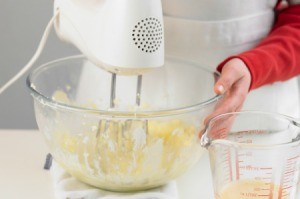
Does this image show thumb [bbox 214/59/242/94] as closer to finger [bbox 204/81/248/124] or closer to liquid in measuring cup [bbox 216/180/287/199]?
finger [bbox 204/81/248/124]

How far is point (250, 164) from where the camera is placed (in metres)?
0.65

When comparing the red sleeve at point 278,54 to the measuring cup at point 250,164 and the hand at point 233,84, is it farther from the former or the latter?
the measuring cup at point 250,164

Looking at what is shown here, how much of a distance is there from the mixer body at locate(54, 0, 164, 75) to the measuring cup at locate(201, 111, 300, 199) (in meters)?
0.11

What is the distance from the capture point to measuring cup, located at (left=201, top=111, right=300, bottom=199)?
62 centimetres

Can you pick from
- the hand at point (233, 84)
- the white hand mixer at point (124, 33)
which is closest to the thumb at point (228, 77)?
the hand at point (233, 84)

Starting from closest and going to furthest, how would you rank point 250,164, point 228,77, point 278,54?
1. point 250,164
2. point 228,77
3. point 278,54

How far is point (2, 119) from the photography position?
1538mm

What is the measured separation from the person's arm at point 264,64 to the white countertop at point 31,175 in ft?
0.36

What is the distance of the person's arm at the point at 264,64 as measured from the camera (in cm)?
81

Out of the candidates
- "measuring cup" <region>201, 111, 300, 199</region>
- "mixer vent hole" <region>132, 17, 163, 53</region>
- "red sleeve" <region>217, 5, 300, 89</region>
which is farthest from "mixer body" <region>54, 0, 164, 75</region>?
"red sleeve" <region>217, 5, 300, 89</region>

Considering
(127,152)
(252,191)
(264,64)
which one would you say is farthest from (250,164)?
(264,64)

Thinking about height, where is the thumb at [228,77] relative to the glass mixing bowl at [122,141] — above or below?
above

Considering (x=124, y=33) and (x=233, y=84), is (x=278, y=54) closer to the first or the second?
(x=233, y=84)

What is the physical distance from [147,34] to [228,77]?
193mm
